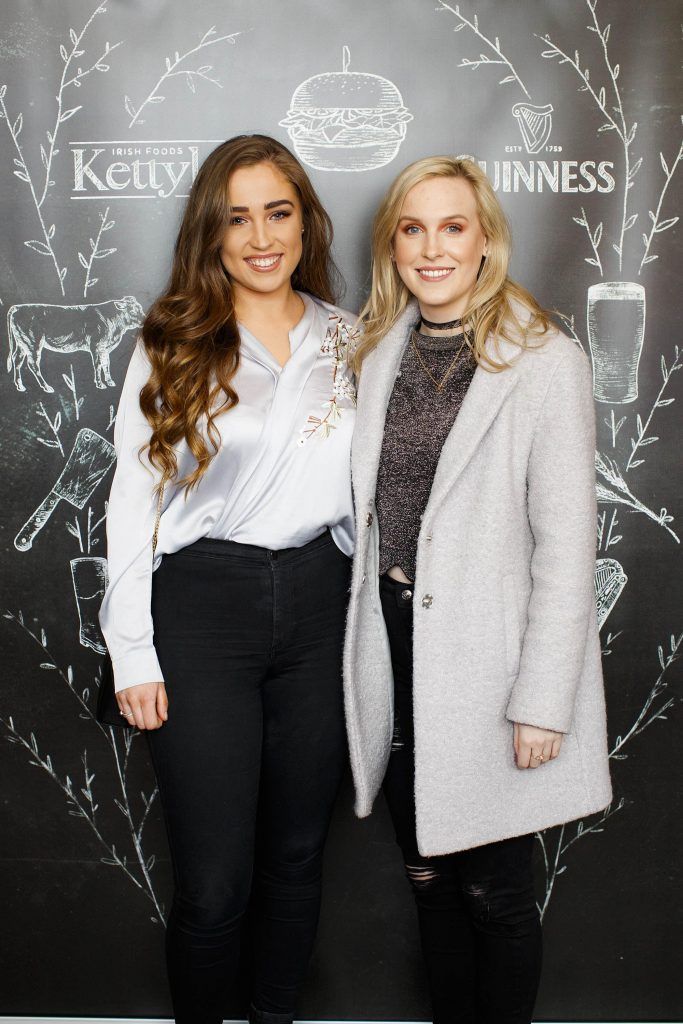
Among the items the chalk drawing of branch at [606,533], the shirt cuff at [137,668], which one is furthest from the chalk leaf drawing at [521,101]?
the shirt cuff at [137,668]

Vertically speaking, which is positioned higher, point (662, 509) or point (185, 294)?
point (185, 294)

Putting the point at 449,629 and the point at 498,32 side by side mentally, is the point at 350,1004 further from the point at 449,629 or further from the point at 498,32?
the point at 498,32

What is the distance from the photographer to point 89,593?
7.22ft

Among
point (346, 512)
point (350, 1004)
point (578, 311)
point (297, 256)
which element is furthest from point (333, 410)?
point (350, 1004)

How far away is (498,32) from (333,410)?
0.92 m

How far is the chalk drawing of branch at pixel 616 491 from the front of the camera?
2133 mm

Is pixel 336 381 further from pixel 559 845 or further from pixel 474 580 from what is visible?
pixel 559 845

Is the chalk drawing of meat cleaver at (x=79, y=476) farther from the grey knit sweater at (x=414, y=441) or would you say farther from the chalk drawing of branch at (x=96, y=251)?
the grey knit sweater at (x=414, y=441)

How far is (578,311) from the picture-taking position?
2.08 m

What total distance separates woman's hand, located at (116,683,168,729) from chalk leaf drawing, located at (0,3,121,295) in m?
0.97

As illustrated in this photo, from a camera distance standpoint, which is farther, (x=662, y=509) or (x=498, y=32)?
(x=662, y=509)

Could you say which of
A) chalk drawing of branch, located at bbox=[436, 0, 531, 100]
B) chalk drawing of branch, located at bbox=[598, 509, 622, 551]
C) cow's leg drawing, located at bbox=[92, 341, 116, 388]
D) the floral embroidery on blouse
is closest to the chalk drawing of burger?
chalk drawing of branch, located at bbox=[436, 0, 531, 100]

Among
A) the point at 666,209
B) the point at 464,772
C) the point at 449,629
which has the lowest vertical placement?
the point at 464,772

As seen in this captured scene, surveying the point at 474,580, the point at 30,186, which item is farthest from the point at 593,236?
the point at 30,186
